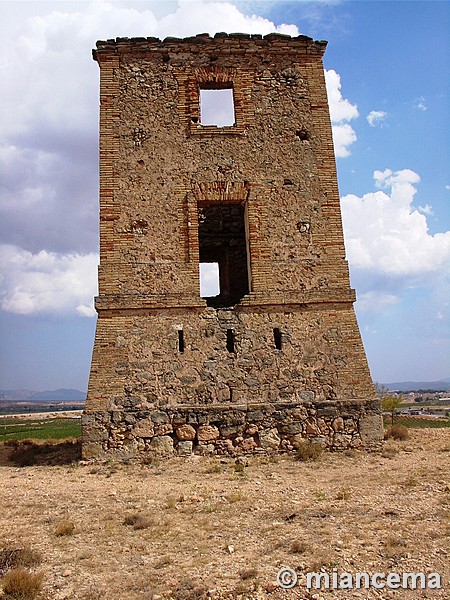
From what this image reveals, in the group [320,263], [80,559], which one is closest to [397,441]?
[320,263]

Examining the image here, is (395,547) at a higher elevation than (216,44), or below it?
below

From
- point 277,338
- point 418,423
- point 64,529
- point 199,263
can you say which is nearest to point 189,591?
point 64,529

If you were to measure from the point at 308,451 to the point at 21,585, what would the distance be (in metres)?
6.00

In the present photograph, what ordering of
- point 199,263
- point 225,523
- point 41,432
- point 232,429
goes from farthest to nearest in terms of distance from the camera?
point 41,432, point 199,263, point 232,429, point 225,523

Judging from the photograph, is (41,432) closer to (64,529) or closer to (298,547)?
(64,529)

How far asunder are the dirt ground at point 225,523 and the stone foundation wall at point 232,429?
31 centimetres

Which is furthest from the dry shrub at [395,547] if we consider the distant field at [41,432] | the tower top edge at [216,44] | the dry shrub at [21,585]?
the distant field at [41,432]

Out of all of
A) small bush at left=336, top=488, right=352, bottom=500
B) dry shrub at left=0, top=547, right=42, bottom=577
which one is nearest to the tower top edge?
small bush at left=336, top=488, right=352, bottom=500

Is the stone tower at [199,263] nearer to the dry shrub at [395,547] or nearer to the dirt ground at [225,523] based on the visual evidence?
the dirt ground at [225,523]

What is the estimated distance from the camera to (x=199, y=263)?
10.7m

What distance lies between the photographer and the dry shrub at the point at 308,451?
29.2 ft

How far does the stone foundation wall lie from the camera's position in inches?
358

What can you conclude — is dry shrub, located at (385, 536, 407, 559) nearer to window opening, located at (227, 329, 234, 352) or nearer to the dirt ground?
the dirt ground

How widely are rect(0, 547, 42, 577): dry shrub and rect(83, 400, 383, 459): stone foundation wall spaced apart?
14.2 feet
